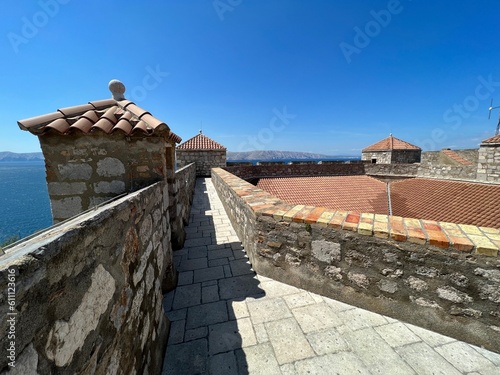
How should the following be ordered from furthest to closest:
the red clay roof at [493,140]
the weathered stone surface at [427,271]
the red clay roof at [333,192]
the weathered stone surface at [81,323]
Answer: the red clay roof at [333,192]
the red clay roof at [493,140]
the weathered stone surface at [427,271]
the weathered stone surface at [81,323]

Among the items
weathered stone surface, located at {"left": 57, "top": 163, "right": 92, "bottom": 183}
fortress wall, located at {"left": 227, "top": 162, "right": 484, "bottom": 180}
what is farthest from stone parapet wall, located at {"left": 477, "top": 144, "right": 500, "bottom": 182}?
weathered stone surface, located at {"left": 57, "top": 163, "right": 92, "bottom": 183}

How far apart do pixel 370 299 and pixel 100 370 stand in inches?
106

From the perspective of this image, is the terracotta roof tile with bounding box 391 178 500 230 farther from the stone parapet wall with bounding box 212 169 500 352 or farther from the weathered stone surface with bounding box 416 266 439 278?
the weathered stone surface with bounding box 416 266 439 278

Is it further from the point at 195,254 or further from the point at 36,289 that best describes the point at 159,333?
the point at 195,254

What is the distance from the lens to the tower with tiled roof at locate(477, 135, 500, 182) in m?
11.7

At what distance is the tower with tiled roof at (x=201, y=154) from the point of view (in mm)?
16969

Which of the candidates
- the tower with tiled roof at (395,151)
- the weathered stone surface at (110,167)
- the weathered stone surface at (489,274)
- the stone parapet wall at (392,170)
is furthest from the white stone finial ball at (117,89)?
the tower with tiled roof at (395,151)

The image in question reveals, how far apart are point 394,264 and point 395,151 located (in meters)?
25.1

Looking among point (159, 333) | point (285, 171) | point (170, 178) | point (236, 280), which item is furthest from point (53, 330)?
point (285, 171)

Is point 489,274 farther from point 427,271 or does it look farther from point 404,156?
point 404,156

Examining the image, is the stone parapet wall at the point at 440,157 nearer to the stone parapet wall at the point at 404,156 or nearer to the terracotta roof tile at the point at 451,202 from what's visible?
the terracotta roof tile at the point at 451,202

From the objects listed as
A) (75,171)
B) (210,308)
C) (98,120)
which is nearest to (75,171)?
(75,171)

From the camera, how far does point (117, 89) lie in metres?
3.39

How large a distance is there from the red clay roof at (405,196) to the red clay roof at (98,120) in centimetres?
1058
